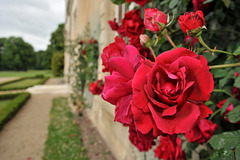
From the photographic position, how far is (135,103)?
32cm

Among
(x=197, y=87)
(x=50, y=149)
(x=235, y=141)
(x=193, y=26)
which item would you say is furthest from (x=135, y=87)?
(x=50, y=149)

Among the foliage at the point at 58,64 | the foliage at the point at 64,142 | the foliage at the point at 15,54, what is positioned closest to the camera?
the foliage at the point at 64,142

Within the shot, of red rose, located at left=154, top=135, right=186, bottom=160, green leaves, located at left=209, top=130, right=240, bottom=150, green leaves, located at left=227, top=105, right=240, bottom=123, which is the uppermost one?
green leaves, located at left=227, top=105, right=240, bottom=123

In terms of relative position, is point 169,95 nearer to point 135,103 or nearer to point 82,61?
point 135,103

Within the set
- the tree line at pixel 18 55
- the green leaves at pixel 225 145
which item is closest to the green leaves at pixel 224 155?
the green leaves at pixel 225 145

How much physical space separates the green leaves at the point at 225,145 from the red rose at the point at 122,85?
15.9 inches

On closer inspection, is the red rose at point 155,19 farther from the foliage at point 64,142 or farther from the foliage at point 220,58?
the foliage at point 64,142

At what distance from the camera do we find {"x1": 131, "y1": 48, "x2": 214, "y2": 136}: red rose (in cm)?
32

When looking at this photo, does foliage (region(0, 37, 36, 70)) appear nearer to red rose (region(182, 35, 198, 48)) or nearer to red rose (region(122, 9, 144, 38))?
red rose (region(122, 9, 144, 38))

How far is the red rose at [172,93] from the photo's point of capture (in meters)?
0.32

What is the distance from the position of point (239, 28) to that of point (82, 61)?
13.0ft

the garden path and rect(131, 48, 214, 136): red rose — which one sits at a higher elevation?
rect(131, 48, 214, 136): red rose

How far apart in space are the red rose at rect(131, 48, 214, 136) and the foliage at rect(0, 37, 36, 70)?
45642mm

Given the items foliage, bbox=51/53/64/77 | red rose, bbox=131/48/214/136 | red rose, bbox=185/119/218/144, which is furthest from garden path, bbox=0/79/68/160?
foliage, bbox=51/53/64/77
